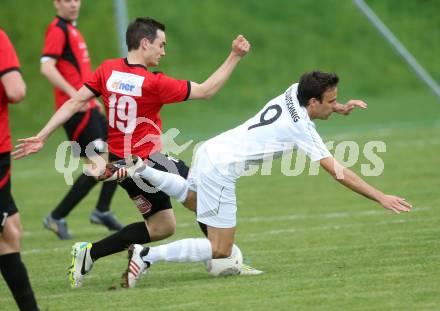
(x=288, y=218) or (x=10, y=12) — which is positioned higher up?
(x=10, y=12)

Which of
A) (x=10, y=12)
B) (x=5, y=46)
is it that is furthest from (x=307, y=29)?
(x=5, y=46)

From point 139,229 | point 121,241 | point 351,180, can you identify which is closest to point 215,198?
point 139,229

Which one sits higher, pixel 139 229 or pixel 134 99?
pixel 134 99

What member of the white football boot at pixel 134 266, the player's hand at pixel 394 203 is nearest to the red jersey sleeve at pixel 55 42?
the white football boot at pixel 134 266

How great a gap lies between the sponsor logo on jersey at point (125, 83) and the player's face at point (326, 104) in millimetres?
1249

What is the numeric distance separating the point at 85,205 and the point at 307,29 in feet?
42.2

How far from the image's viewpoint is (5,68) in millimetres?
5531

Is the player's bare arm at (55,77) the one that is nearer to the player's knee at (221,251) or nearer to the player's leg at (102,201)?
the player's leg at (102,201)

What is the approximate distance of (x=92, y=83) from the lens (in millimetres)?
7203

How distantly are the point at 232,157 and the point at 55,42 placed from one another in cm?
362

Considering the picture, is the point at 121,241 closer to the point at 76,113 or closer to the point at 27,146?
the point at 27,146

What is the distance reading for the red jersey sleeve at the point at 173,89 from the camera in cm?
689

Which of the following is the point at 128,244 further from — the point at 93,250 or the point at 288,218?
the point at 288,218

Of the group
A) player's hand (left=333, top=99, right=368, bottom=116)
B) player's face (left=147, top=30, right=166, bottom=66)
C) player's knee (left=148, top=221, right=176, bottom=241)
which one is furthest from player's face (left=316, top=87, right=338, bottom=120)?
player's knee (left=148, top=221, right=176, bottom=241)
